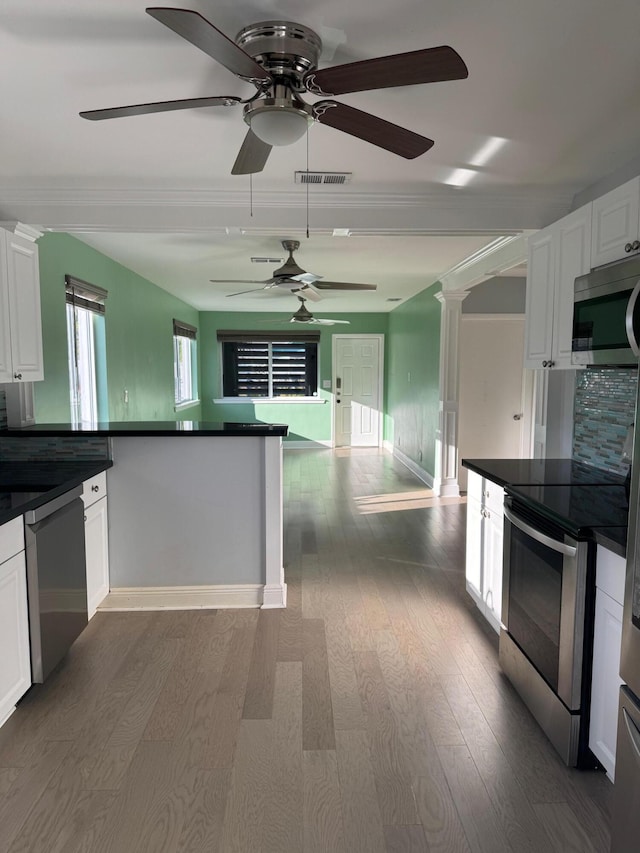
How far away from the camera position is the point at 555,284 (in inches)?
110

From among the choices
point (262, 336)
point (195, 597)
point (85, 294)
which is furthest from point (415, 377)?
point (195, 597)

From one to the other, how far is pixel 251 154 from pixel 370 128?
1.54 ft

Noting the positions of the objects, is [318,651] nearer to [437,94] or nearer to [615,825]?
[615,825]

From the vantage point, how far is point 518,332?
6.19 m

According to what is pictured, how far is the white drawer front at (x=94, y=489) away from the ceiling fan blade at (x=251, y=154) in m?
1.71

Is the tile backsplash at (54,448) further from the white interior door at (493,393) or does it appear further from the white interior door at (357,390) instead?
the white interior door at (357,390)

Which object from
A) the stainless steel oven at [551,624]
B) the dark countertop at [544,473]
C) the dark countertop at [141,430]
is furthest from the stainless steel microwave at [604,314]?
the dark countertop at [141,430]

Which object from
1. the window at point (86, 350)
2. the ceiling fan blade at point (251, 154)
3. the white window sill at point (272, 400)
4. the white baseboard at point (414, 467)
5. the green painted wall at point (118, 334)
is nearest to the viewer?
the ceiling fan blade at point (251, 154)

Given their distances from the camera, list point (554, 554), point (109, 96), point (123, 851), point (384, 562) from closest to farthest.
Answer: point (123, 851) < point (554, 554) < point (109, 96) < point (384, 562)

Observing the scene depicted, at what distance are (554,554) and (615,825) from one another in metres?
0.81

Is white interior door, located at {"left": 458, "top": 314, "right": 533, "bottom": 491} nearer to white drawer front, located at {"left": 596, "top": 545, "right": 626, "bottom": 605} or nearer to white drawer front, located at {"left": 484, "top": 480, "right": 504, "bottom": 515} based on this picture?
white drawer front, located at {"left": 484, "top": 480, "right": 504, "bottom": 515}

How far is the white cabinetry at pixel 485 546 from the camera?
2703mm

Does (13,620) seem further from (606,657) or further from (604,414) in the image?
(604,414)

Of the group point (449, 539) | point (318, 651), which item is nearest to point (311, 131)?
point (318, 651)
